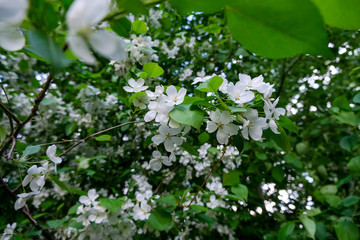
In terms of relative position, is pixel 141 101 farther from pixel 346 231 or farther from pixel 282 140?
pixel 346 231

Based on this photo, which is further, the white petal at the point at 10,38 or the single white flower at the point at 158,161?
the single white flower at the point at 158,161

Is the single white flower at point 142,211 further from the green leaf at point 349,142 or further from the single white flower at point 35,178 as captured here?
the green leaf at point 349,142

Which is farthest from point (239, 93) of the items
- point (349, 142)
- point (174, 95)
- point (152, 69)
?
point (349, 142)

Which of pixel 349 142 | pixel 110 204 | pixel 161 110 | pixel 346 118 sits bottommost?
pixel 349 142

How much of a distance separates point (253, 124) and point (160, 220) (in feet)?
2.39

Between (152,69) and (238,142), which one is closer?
(238,142)

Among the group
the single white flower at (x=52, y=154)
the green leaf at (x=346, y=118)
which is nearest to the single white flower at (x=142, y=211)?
the single white flower at (x=52, y=154)

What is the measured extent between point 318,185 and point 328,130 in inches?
35.1

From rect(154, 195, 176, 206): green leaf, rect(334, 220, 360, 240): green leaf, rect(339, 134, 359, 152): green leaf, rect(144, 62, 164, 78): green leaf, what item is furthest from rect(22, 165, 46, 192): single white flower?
rect(339, 134, 359, 152): green leaf

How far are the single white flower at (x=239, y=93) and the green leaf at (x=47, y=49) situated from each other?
0.45 metres

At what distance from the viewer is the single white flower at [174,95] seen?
26.7 inches

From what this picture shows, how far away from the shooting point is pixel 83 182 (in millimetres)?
2137

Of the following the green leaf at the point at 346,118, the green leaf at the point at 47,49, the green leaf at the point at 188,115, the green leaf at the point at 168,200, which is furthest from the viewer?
the green leaf at the point at 346,118

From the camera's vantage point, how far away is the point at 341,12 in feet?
0.98
